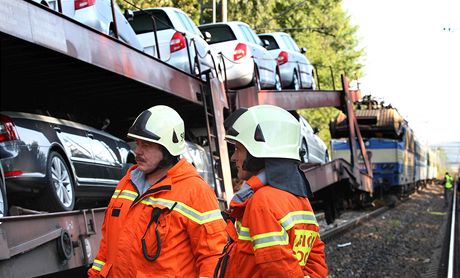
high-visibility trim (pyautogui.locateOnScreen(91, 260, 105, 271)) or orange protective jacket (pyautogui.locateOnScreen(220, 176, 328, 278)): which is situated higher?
orange protective jacket (pyautogui.locateOnScreen(220, 176, 328, 278))

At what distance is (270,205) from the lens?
109 inches

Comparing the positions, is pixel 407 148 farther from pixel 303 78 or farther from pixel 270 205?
pixel 270 205

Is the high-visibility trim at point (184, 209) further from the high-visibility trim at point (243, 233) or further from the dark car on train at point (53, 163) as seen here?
the dark car on train at point (53, 163)

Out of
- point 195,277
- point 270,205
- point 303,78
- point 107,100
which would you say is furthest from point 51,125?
point 303,78

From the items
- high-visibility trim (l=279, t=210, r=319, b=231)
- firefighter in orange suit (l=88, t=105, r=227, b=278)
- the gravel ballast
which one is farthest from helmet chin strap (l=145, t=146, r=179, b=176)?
the gravel ballast

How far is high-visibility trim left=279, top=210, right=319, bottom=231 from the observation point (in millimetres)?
2769

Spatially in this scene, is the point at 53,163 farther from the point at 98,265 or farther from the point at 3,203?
the point at 98,265

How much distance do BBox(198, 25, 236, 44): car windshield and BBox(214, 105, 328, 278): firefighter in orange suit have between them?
31.8ft

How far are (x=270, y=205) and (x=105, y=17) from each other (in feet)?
15.4

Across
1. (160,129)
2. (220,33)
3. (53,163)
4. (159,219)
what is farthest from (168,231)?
(220,33)

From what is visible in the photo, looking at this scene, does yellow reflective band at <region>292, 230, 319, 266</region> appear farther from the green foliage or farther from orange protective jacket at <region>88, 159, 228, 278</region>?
the green foliage

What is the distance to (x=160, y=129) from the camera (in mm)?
3586

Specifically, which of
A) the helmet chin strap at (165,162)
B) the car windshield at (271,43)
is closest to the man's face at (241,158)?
the helmet chin strap at (165,162)

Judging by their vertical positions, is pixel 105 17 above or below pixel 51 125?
above
